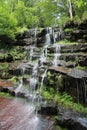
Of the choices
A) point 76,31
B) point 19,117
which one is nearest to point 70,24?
point 76,31

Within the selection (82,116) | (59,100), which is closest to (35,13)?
(59,100)

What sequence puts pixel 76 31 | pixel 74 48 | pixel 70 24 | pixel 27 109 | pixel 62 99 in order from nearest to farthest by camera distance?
pixel 27 109, pixel 62 99, pixel 74 48, pixel 76 31, pixel 70 24

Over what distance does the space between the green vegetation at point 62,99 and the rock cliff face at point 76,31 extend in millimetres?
5621

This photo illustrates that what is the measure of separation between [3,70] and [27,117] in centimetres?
604

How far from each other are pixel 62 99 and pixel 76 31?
7.17m

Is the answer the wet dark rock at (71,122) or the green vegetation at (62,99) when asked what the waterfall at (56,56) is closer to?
the green vegetation at (62,99)

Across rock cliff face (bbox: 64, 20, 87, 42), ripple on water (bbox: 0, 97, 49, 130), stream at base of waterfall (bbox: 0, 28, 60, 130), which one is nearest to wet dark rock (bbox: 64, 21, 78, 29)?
rock cliff face (bbox: 64, 20, 87, 42)

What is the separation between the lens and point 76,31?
13695 mm

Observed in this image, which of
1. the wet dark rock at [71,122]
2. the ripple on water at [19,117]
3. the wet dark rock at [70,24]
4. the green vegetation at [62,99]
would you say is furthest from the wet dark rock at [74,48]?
the wet dark rock at [71,122]

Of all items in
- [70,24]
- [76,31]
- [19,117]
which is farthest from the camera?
[70,24]

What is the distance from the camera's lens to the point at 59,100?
7938 millimetres

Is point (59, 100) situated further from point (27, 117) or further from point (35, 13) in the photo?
point (35, 13)

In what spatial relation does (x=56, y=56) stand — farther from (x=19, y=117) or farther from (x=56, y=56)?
(x=19, y=117)

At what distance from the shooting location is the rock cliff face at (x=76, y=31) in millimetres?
13364
